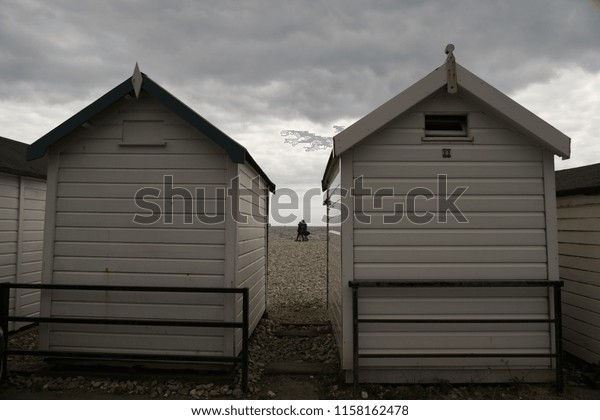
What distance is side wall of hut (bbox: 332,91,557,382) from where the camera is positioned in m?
Answer: 4.62

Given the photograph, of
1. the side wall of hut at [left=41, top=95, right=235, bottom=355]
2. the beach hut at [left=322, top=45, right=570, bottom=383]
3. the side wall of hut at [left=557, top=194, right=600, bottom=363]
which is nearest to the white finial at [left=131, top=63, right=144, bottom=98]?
the side wall of hut at [left=41, top=95, right=235, bottom=355]

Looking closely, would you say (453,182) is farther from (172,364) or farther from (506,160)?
(172,364)

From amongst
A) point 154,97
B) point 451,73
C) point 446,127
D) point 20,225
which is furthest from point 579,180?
point 20,225

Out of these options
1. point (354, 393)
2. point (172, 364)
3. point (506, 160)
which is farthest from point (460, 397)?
point (172, 364)

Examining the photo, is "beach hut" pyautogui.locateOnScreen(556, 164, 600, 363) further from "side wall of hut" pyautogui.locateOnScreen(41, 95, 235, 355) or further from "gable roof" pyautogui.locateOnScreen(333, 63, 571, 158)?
"side wall of hut" pyautogui.locateOnScreen(41, 95, 235, 355)

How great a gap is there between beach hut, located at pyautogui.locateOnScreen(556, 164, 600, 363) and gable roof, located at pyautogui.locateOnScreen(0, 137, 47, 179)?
31.1 feet

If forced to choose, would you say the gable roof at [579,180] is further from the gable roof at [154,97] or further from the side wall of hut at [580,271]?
the gable roof at [154,97]

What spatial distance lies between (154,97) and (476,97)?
168 inches

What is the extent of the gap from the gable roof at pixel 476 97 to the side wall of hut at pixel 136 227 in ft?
5.87

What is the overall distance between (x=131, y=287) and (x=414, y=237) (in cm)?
369

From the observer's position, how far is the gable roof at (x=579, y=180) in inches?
209

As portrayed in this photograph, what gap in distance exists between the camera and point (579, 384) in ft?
15.5

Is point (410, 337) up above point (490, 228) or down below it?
below

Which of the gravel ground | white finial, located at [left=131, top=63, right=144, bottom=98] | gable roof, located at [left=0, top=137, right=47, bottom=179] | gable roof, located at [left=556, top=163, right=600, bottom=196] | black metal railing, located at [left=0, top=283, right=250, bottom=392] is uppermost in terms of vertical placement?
white finial, located at [left=131, top=63, right=144, bottom=98]
